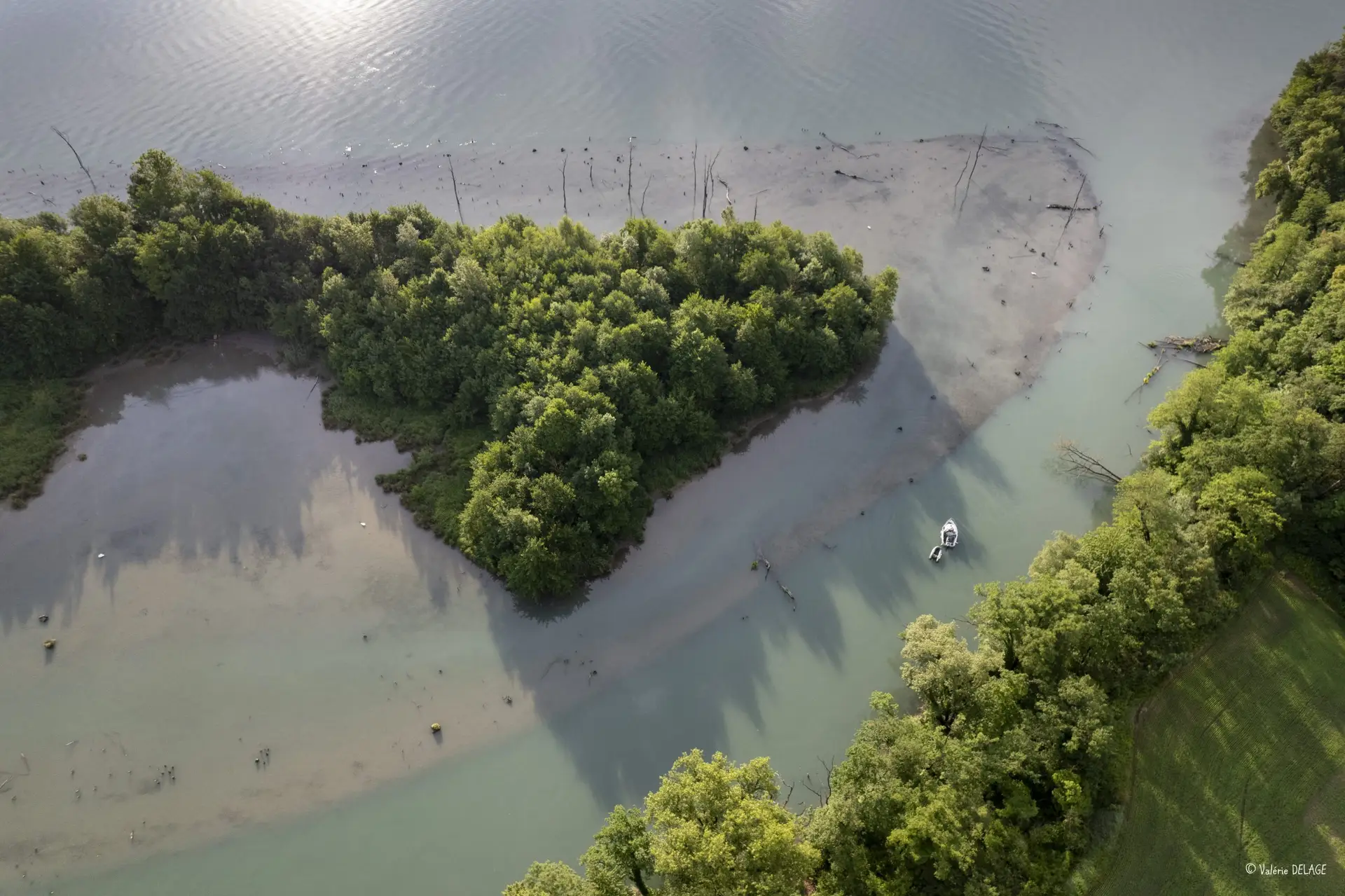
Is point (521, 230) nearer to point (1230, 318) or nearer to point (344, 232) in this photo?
point (344, 232)

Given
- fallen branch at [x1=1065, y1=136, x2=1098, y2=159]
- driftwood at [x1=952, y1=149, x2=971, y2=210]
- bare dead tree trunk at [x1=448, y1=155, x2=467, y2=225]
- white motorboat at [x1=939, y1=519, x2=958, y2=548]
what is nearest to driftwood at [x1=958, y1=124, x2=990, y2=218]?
driftwood at [x1=952, y1=149, x2=971, y2=210]

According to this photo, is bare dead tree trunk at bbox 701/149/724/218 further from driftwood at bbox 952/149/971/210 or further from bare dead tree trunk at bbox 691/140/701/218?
driftwood at bbox 952/149/971/210

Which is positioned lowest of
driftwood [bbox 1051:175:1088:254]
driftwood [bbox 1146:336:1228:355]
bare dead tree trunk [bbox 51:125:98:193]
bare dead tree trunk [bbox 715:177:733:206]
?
driftwood [bbox 1146:336:1228:355]

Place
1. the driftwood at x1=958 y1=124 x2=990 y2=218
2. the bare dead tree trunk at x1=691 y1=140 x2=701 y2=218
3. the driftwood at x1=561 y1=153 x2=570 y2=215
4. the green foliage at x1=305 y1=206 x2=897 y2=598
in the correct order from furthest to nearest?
the driftwood at x1=958 y1=124 x2=990 y2=218 → the bare dead tree trunk at x1=691 y1=140 x2=701 y2=218 → the driftwood at x1=561 y1=153 x2=570 y2=215 → the green foliage at x1=305 y1=206 x2=897 y2=598

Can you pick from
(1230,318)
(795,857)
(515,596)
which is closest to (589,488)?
(515,596)

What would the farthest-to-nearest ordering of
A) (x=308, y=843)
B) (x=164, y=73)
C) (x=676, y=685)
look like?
(x=164, y=73) → (x=676, y=685) → (x=308, y=843)

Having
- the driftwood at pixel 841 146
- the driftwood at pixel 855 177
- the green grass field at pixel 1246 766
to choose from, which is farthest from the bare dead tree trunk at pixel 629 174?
the green grass field at pixel 1246 766

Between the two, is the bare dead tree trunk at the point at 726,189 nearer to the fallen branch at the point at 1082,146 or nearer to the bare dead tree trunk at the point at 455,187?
the bare dead tree trunk at the point at 455,187
